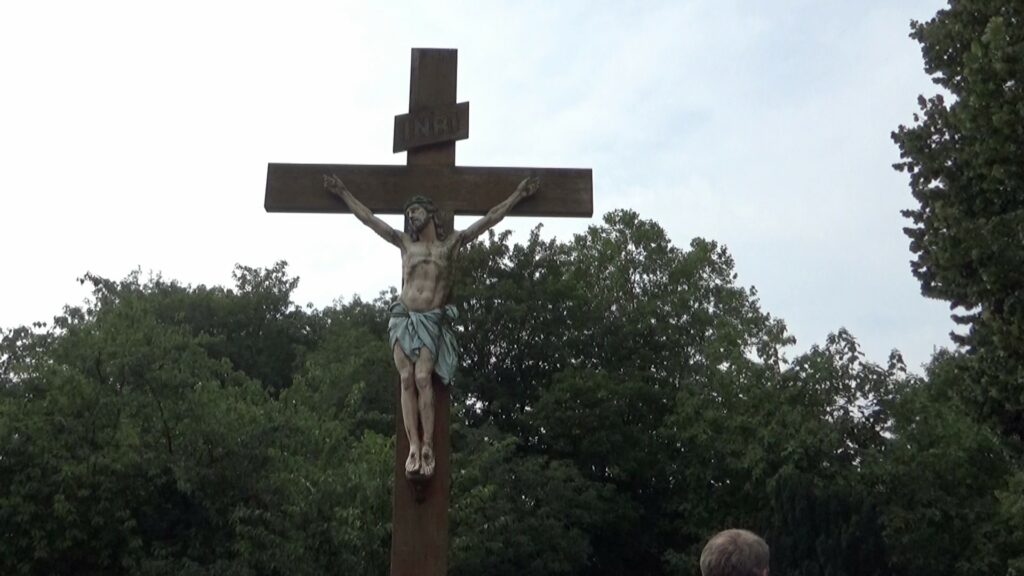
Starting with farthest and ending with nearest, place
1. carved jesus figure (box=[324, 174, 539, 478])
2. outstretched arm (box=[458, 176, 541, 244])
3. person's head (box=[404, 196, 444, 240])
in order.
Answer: outstretched arm (box=[458, 176, 541, 244]) < person's head (box=[404, 196, 444, 240]) < carved jesus figure (box=[324, 174, 539, 478])

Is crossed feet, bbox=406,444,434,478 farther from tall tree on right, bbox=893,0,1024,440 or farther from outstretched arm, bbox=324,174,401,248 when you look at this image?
tall tree on right, bbox=893,0,1024,440

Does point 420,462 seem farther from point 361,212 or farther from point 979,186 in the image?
point 979,186

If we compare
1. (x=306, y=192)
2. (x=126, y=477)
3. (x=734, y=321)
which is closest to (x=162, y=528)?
(x=126, y=477)

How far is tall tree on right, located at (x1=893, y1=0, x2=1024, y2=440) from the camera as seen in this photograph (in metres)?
12.4

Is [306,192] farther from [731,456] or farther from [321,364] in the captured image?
[321,364]

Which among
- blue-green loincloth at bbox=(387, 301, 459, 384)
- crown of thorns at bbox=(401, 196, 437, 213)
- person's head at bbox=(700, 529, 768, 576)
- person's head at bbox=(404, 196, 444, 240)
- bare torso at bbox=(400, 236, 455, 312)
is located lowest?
person's head at bbox=(700, 529, 768, 576)

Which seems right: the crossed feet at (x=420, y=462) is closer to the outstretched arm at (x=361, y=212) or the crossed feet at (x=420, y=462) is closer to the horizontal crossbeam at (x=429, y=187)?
the outstretched arm at (x=361, y=212)

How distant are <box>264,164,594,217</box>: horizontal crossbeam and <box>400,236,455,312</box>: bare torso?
344mm

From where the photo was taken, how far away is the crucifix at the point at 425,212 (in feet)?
23.6

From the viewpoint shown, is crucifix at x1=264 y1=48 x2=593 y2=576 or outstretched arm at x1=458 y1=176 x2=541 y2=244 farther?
outstretched arm at x1=458 y1=176 x2=541 y2=244

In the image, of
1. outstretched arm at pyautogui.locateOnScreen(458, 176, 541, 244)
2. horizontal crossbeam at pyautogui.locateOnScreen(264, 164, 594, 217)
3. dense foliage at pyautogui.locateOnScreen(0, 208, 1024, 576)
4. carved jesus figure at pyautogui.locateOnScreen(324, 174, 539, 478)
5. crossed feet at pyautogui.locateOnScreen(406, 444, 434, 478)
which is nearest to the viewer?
crossed feet at pyautogui.locateOnScreen(406, 444, 434, 478)

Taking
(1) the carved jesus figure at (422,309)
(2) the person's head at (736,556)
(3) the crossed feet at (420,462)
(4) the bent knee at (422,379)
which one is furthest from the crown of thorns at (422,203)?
(2) the person's head at (736,556)

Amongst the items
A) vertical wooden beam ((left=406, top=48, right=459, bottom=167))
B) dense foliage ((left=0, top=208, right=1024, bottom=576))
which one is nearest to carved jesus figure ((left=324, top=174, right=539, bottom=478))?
vertical wooden beam ((left=406, top=48, right=459, bottom=167))

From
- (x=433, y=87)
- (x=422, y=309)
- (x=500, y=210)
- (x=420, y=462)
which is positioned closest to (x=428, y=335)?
(x=422, y=309)
